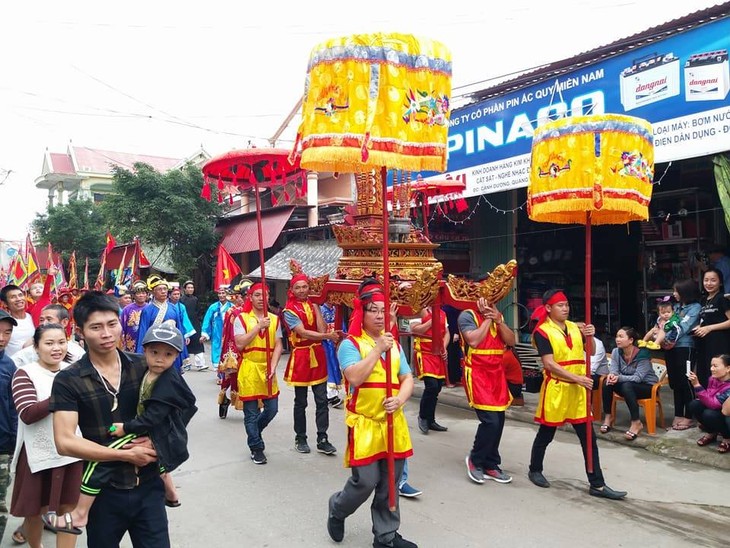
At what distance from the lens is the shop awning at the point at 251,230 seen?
1548 cm

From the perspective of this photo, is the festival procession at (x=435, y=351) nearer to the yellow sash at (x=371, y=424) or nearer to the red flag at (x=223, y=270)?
the yellow sash at (x=371, y=424)

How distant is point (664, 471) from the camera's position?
5285mm

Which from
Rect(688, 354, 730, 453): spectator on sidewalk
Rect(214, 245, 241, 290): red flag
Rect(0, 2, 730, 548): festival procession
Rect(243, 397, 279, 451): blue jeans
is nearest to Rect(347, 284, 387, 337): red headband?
Rect(0, 2, 730, 548): festival procession

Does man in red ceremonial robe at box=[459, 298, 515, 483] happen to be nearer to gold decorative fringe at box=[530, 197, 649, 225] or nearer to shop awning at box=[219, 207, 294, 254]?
gold decorative fringe at box=[530, 197, 649, 225]

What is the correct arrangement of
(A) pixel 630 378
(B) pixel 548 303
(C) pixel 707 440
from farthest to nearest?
(A) pixel 630 378, (C) pixel 707 440, (B) pixel 548 303

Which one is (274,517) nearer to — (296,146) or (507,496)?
(507,496)

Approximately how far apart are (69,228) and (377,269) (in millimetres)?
21399

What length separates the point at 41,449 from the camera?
331 centimetres

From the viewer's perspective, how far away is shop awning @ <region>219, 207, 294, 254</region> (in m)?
15.5

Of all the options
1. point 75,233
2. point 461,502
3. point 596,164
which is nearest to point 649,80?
point 596,164

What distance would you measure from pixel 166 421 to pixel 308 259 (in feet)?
37.3

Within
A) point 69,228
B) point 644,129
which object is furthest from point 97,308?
point 69,228

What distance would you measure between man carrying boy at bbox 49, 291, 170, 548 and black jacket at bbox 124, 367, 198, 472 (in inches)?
2.1

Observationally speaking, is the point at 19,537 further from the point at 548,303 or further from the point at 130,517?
the point at 548,303
